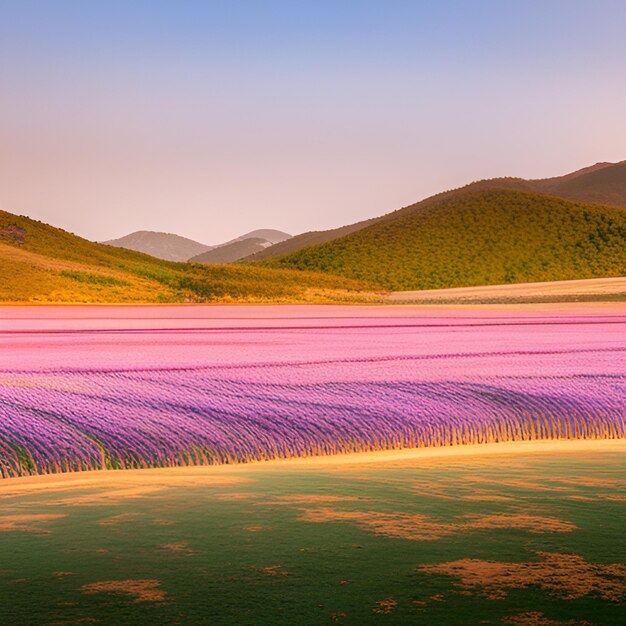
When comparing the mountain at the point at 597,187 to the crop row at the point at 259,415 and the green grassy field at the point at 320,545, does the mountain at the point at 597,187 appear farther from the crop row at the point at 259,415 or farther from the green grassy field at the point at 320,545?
the green grassy field at the point at 320,545

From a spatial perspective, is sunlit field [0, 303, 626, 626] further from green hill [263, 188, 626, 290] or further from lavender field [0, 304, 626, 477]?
green hill [263, 188, 626, 290]

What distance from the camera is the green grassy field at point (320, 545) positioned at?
416 centimetres

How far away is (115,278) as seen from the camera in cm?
7088

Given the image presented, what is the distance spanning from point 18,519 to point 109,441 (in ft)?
5.92

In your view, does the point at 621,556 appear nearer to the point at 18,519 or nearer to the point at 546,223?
the point at 18,519

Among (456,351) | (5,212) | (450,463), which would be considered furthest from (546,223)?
(450,463)

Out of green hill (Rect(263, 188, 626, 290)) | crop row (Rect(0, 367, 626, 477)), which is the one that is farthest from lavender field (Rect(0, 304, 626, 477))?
green hill (Rect(263, 188, 626, 290))

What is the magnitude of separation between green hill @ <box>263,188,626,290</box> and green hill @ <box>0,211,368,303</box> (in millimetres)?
17313

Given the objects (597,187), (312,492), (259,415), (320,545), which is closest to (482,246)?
(597,187)

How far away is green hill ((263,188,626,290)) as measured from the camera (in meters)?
100

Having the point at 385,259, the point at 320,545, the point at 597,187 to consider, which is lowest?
the point at 320,545

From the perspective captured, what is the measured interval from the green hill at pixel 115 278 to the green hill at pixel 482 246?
17313 millimetres

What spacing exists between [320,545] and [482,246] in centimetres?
10837

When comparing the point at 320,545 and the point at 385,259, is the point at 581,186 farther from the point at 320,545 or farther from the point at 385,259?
the point at 320,545
